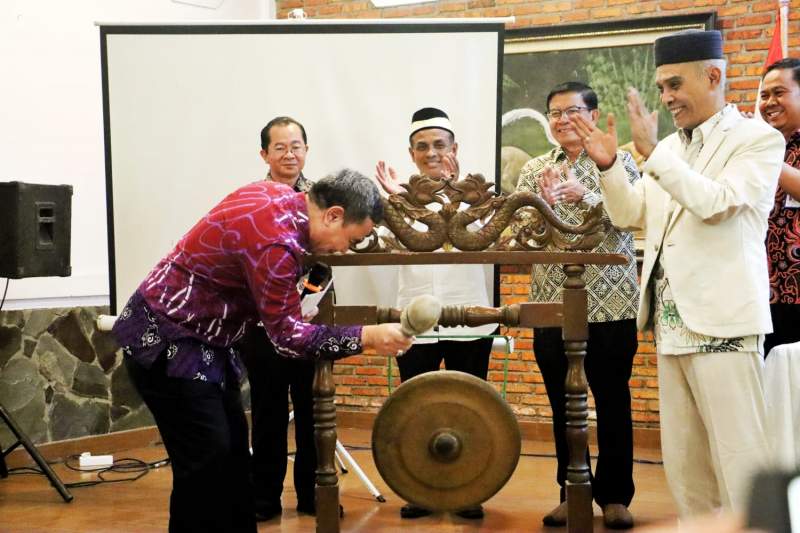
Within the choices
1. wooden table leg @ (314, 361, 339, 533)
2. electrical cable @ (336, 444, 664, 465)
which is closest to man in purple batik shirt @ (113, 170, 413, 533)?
wooden table leg @ (314, 361, 339, 533)

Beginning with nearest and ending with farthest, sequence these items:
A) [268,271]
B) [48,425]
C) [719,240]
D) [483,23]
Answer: [268,271] < [719,240] < [483,23] < [48,425]

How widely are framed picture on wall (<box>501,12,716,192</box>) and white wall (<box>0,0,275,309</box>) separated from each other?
209 cm

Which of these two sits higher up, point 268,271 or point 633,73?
point 633,73

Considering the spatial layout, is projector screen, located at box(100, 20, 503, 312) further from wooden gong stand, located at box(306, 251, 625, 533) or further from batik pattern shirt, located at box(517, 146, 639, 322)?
wooden gong stand, located at box(306, 251, 625, 533)

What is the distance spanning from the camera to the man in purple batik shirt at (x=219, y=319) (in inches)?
91.4

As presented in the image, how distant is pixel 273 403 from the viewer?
376 cm

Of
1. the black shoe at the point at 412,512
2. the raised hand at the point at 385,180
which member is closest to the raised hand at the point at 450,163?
the raised hand at the point at 385,180

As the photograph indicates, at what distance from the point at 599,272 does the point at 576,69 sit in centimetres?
227

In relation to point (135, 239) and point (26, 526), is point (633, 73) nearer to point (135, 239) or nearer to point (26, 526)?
point (135, 239)

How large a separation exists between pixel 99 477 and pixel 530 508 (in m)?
2.05

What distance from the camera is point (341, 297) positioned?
4184mm

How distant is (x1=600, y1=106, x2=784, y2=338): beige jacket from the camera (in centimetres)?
257

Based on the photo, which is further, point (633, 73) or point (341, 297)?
point (633, 73)

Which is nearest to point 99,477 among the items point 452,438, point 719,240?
point 452,438
